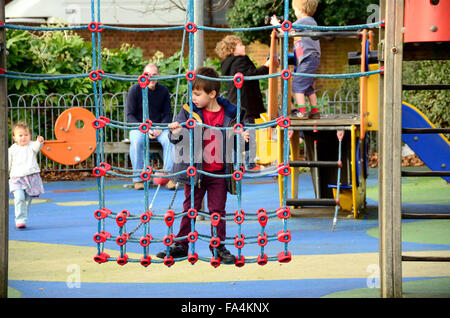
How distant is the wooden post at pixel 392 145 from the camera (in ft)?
13.2

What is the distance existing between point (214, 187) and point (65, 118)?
193 inches

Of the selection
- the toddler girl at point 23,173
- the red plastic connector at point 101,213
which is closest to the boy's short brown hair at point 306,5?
the toddler girl at point 23,173

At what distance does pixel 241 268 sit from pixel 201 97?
1.23m

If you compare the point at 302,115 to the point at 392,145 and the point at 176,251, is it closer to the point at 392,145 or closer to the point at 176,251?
the point at 176,251

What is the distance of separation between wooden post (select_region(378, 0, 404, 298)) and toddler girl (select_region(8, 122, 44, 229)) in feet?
12.5

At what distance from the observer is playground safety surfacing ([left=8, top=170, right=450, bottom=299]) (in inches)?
168

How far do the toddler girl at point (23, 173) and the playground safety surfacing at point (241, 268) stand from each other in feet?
0.67

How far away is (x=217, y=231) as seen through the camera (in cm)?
472

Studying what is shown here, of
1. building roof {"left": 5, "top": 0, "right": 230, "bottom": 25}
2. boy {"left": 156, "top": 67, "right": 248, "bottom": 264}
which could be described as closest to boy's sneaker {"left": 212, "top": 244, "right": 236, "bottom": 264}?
boy {"left": 156, "top": 67, "right": 248, "bottom": 264}

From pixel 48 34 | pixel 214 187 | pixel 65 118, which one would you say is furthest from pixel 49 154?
pixel 214 187

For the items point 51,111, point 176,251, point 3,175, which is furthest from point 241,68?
point 3,175

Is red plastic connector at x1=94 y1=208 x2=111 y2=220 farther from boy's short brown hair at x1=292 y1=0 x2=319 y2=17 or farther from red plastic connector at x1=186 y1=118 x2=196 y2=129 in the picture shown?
boy's short brown hair at x1=292 y1=0 x2=319 y2=17

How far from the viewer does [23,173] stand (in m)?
6.87

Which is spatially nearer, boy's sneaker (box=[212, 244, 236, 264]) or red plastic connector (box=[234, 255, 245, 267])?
red plastic connector (box=[234, 255, 245, 267])
